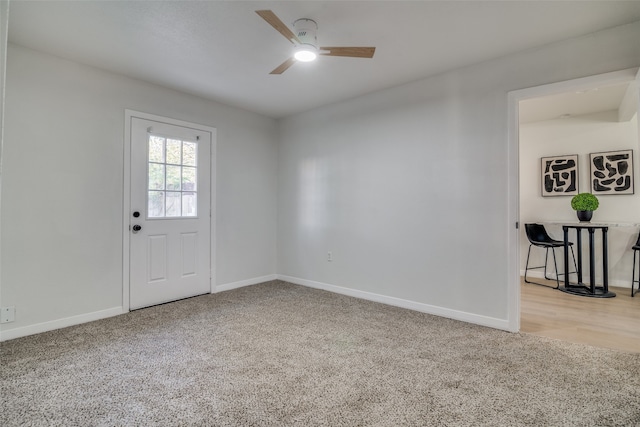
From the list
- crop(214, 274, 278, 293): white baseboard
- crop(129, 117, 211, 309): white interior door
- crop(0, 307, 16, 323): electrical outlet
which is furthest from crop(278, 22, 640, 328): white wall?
crop(0, 307, 16, 323): electrical outlet

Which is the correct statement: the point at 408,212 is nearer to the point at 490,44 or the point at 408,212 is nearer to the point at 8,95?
the point at 490,44

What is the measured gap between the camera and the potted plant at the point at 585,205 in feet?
14.1

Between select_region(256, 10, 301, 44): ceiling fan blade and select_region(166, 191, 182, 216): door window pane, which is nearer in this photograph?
select_region(256, 10, 301, 44): ceiling fan blade

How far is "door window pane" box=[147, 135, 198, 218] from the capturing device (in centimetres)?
359

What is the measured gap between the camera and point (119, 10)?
2234 mm

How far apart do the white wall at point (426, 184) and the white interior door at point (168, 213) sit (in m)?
1.34

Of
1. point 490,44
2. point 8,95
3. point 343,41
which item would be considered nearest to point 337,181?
point 343,41

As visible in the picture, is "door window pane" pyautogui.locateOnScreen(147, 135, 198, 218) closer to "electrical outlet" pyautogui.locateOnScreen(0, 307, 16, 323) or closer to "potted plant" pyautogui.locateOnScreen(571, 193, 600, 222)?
"electrical outlet" pyautogui.locateOnScreen(0, 307, 16, 323)

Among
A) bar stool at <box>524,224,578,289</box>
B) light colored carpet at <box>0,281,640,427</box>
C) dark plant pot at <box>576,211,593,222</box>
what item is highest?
dark plant pot at <box>576,211,593,222</box>

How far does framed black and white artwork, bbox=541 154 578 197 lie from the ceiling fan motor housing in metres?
4.45

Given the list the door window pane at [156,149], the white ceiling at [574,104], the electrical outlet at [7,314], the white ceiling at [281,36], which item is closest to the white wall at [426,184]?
the white ceiling at [281,36]

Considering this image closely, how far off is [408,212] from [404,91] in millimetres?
1342

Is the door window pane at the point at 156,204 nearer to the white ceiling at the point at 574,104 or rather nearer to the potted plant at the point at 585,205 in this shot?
the white ceiling at the point at 574,104

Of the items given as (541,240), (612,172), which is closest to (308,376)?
(541,240)
